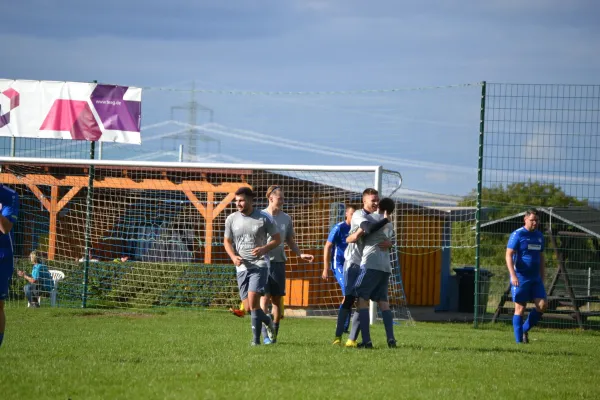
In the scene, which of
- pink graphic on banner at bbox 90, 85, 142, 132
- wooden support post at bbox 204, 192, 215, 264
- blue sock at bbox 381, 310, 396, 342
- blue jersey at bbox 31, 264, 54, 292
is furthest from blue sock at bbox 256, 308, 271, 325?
wooden support post at bbox 204, 192, 215, 264

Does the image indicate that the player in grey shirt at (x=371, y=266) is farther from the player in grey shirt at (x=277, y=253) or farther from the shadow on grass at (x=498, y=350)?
the player in grey shirt at (x=277, y=253)

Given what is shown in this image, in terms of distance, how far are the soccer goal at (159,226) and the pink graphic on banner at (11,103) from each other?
99cm

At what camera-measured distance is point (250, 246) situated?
35.0ft

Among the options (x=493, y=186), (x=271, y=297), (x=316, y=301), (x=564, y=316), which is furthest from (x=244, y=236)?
(x=316, y=301)

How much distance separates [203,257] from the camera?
76.3 feet

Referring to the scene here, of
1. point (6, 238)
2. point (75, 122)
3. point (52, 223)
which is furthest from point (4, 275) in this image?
point (52, 223)

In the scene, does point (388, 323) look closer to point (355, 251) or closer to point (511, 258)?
point (355, 251)

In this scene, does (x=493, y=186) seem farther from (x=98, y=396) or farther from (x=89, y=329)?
(x=98, y=396)

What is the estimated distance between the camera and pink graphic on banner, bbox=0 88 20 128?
19484 millimetres

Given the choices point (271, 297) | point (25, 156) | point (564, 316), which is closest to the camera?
point (271, 297)

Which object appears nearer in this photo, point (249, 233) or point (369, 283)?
point (249, 233)

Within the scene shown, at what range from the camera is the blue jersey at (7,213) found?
8500mm

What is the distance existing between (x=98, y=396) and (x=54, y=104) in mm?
13821

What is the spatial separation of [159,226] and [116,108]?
4071mm
